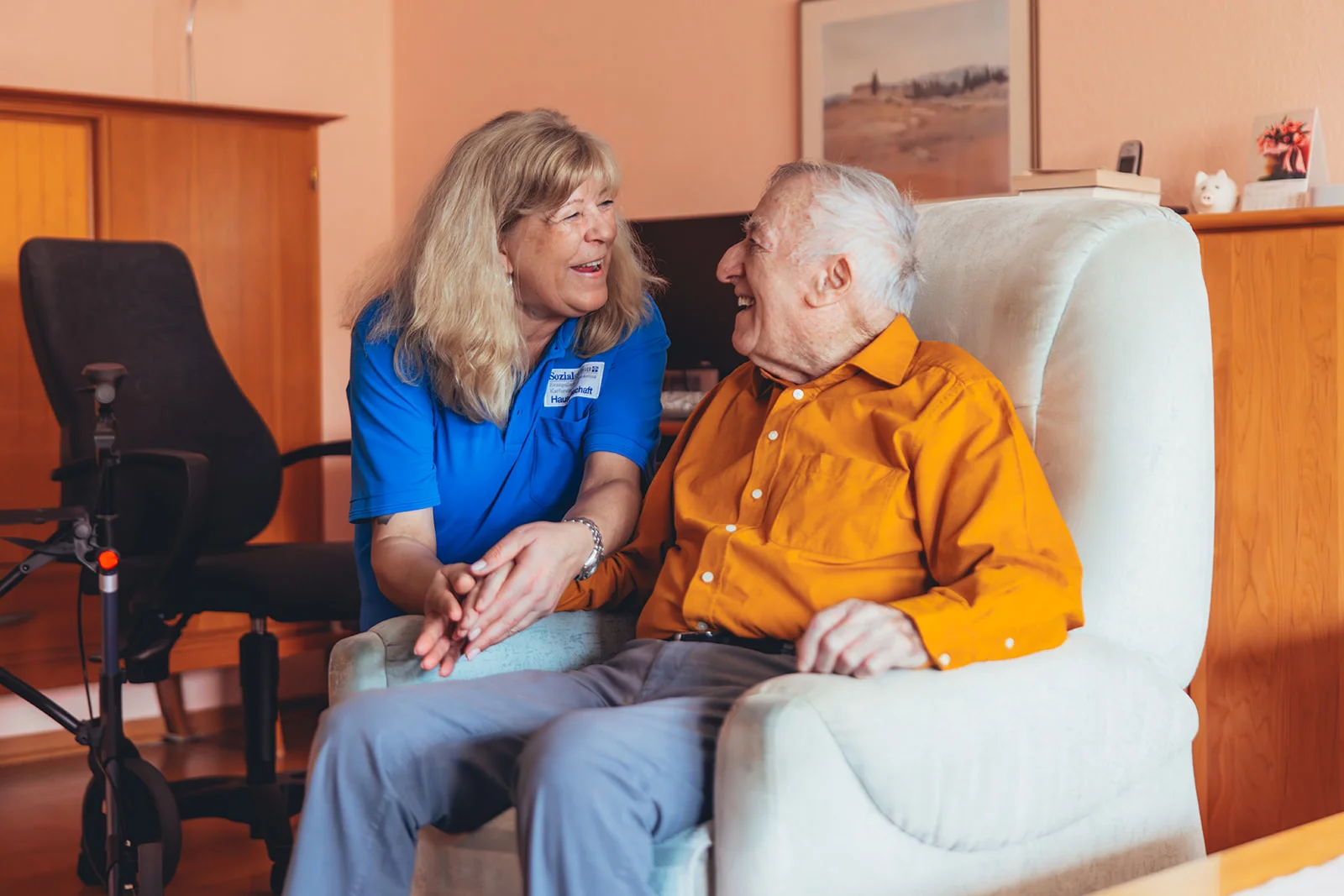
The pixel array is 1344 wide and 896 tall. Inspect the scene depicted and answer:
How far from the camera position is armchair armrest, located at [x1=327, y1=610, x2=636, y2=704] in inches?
61.0

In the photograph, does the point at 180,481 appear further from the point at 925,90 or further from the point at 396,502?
the point at 925,90

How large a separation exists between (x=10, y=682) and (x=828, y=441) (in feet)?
5.38

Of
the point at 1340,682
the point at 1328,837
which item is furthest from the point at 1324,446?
the point at 1328,837

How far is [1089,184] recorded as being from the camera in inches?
90.7

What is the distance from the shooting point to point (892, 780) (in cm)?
120

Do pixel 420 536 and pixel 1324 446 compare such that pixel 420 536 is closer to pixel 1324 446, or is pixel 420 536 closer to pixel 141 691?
pixel 1324 446

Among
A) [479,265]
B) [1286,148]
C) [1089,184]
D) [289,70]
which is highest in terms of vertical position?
[289,70]

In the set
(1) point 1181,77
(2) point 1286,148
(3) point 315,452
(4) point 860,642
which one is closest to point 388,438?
(4) point 860,642

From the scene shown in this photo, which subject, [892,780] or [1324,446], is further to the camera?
[1324,446]

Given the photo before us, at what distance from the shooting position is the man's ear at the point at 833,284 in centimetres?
156

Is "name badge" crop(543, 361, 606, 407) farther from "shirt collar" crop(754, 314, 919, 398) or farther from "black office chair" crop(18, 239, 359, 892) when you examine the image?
"black office chair" crop(18, 239, 359, 892)

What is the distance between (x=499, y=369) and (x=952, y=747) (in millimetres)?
817

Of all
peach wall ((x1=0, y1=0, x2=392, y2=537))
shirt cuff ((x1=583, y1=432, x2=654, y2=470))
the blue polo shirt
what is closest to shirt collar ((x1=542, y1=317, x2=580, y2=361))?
the blue polo shirt

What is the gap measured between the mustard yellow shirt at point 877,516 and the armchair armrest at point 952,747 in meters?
0.04
